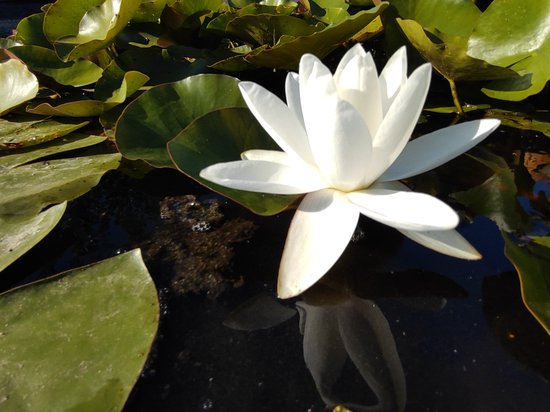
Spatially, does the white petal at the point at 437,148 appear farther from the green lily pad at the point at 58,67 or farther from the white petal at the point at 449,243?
the green lily pad at the point at 58,67

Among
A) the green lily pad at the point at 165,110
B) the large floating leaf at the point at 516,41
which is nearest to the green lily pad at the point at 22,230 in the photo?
the green lily pad at the point at 165,110

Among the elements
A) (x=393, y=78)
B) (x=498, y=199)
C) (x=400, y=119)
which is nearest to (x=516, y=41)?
(x=498, y=199)

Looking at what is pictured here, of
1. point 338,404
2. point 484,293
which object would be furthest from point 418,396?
point 484,293

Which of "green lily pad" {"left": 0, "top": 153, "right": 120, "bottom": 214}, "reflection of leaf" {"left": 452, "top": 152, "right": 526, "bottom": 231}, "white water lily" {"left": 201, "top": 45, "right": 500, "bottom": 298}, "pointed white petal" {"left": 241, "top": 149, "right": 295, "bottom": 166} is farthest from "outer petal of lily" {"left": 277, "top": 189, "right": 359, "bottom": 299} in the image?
"green lily pad" {"left": 0, "top": 153, "right": 120, "bottom": 214}

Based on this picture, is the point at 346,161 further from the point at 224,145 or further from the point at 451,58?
the point at 451,58

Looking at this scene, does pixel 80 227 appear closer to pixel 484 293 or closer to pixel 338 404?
pixel 338 404
